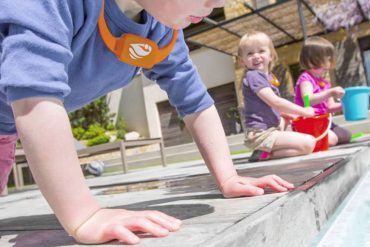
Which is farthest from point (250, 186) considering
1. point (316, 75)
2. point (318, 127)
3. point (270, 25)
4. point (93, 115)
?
point (93, 115)

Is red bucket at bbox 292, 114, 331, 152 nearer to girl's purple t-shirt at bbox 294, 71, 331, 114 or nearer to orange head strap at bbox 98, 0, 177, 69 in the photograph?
girl's purple t-shirt at bbox 294, 71, 331, 114

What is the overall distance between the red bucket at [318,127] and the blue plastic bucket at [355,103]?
216 mm

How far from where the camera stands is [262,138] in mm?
3365

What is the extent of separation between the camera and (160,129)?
14719 mm

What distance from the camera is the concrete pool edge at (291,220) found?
0.67 meters

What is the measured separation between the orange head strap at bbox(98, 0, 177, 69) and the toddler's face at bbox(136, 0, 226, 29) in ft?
0.33

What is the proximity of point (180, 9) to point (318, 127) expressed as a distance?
2.83 m

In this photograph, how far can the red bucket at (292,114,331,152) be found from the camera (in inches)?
136

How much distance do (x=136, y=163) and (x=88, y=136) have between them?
4.81 meters

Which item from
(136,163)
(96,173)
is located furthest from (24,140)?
(136,163)

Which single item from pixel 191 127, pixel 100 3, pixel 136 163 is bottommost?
pixel 136 163

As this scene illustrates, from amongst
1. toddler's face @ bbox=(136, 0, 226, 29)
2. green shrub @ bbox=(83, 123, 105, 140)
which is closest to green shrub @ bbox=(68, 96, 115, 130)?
green shrub @ bbox=(83, 123, 105, 140)

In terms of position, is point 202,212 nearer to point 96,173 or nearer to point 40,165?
point 40,165

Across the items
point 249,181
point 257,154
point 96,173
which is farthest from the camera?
point 96,173
